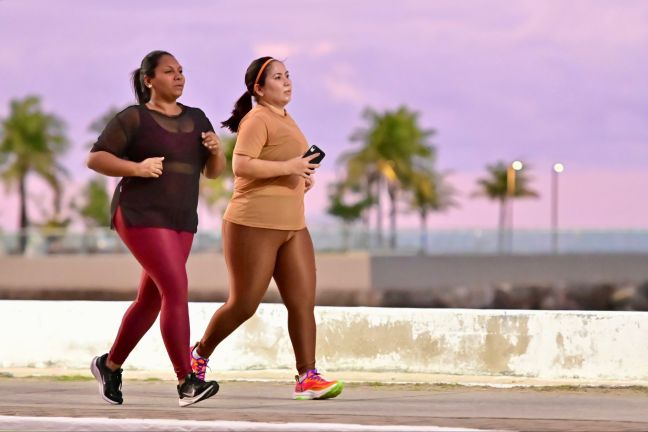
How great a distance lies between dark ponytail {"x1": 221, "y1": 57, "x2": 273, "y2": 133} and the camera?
28.5 feet

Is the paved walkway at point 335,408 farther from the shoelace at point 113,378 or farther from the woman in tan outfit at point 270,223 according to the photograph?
the woman in tan outfit at point 270,223

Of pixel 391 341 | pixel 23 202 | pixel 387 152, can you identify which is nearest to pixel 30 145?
pixel 23 202

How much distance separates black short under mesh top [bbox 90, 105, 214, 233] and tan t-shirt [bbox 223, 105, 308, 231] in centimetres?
30

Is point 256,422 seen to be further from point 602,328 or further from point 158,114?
point 602,328

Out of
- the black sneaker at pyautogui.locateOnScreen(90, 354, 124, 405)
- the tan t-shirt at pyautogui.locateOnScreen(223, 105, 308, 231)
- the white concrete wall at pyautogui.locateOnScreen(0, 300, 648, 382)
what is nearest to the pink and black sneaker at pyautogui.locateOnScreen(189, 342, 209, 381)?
the black sneaker at pyautogui.locateOnScreen(90, 354, 124, 405)

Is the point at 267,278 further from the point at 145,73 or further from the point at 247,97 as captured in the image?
the point at 145,73

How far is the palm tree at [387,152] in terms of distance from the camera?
108 meters

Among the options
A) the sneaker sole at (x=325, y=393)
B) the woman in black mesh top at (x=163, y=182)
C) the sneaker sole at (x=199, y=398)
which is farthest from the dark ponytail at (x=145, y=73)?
the sneaker sole at (x=325, y=393)

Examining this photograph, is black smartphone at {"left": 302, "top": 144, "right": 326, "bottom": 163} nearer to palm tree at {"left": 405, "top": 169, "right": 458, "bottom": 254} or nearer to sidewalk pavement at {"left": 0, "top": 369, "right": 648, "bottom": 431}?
sidewalk pavement at {"left": 0, "top": 369, "right": 648, "bottom": 431}

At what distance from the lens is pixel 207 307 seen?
11273 millimetres

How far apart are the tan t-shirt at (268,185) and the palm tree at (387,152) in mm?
97327

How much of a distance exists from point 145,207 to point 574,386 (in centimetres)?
324

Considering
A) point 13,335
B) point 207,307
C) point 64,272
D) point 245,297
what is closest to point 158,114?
point 245,297

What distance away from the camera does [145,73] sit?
332 inches
